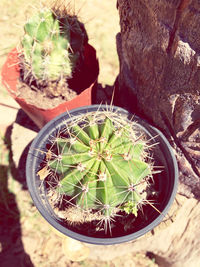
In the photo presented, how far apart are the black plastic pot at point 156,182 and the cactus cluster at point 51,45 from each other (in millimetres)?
301

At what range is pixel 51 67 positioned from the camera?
4.69 ft

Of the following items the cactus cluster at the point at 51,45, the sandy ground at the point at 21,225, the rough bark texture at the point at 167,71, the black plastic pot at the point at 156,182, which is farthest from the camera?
the sandy ground at the point at 21,225

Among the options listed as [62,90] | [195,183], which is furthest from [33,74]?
[195,183]

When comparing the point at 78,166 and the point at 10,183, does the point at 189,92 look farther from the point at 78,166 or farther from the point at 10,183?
the point at 10,183

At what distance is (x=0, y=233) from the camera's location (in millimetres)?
1786

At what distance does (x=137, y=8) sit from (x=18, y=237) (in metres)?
1.55

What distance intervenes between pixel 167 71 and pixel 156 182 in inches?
22.4

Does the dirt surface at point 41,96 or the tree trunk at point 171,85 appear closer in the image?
the tree trunk at point 171,85


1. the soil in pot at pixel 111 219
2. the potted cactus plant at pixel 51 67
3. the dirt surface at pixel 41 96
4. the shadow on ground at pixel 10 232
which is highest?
the potted cactus plant at pixel 51 67

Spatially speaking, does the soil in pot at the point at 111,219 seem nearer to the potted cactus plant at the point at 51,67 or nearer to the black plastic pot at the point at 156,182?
the black plastic pot at the point at 156,182

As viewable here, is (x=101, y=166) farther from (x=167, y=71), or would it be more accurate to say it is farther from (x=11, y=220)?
(x=11, y=220)

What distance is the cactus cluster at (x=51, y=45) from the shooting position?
1307mm

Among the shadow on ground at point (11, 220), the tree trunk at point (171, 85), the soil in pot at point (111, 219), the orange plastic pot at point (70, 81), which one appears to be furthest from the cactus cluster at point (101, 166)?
the shadow on ground at point (11, 220)

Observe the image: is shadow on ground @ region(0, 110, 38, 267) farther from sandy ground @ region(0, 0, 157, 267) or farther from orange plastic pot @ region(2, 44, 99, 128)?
orange plastic pot @ region(2, 44, 99, 128)
